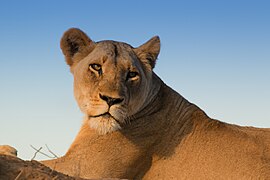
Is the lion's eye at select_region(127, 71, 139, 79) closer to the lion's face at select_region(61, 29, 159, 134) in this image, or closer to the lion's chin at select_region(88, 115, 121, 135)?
the lion's face at select_region(61, 29, 159, 134)

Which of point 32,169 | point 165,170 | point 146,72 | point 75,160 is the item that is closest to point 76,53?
point 146,72

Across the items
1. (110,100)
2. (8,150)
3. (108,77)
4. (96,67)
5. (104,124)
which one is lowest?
(8,150)

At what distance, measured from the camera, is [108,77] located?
21.6 ft

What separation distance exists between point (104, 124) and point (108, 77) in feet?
1.77

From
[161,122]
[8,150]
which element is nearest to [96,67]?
[161,122]

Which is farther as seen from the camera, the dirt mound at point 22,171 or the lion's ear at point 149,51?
the lion's ear at point 149,51

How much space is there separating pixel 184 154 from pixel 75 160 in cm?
135

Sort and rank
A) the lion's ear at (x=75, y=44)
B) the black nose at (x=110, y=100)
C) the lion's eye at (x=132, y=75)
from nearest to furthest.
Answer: the black nose at (x=110, y=100) < the lion's eye at (x=132, y=75) < the lion's ear at (x=75, y=44)

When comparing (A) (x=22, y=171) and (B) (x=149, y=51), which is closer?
(A) (x=22, y=171)

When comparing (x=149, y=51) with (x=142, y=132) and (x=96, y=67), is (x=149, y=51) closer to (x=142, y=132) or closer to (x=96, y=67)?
(x=96, y=67)

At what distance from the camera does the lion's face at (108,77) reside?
6.46 meters

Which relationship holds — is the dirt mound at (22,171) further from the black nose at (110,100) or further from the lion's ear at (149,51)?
the lion's ear at (149,51)

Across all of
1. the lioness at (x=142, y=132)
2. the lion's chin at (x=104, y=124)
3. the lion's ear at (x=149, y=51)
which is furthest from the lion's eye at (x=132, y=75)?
the lion's chin at (x=104, y=124)

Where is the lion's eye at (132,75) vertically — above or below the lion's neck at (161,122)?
above
